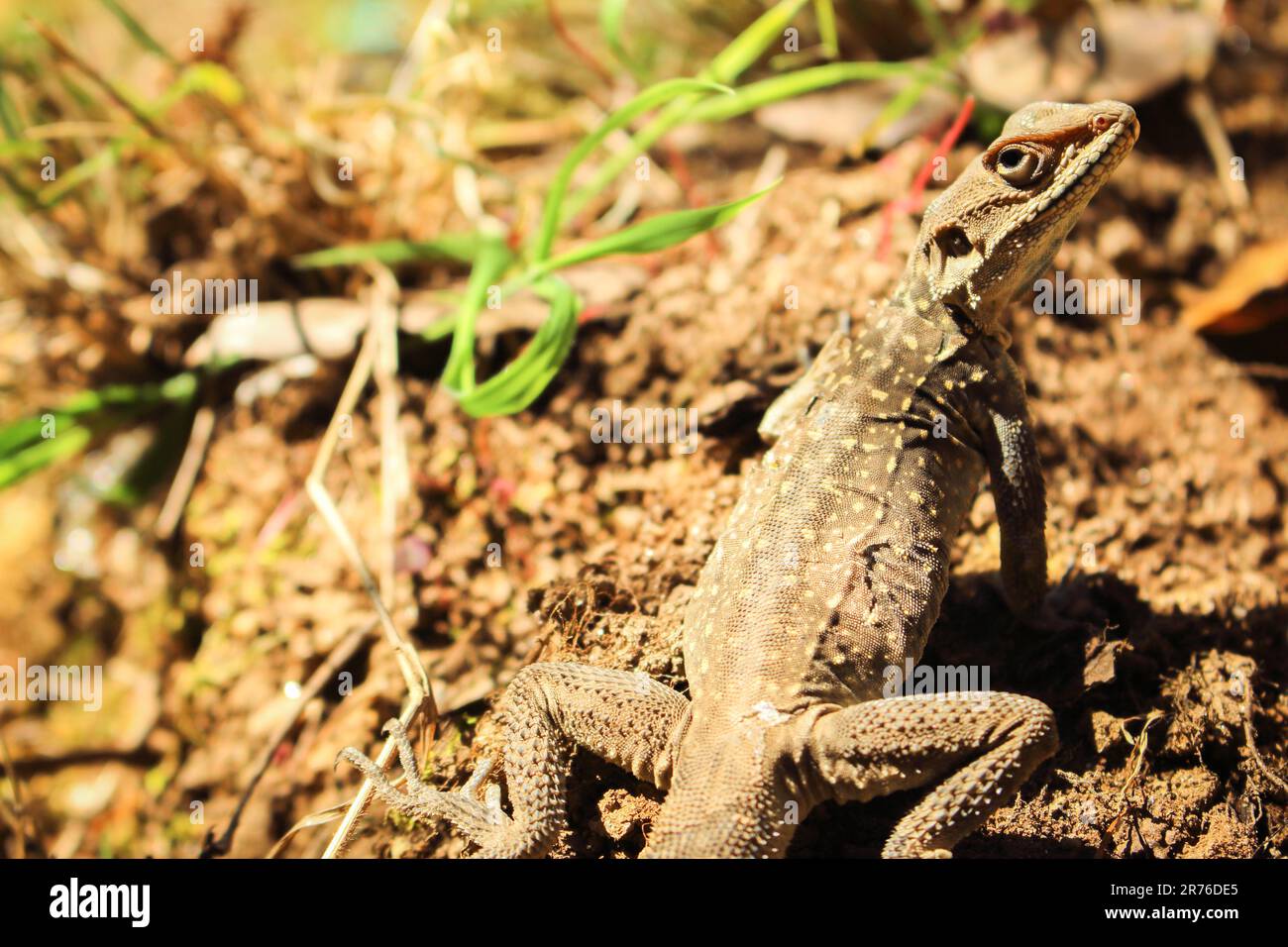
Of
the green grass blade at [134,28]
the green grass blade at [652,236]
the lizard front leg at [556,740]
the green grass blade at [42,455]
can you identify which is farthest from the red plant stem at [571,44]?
the lizard front leg at [556,740]

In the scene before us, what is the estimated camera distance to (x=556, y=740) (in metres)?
2.73

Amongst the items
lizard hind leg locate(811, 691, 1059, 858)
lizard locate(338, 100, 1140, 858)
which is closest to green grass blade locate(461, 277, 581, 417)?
lizard locate(338, 100, 1140, 858)

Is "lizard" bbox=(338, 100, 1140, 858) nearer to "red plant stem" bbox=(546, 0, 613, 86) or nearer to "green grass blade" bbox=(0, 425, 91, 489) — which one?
"red plant stem" bbox=(546, 0, 613, 86)

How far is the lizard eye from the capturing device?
2816mm

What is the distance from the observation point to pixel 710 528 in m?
3.32

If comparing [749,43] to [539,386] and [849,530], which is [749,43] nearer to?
[539,386]

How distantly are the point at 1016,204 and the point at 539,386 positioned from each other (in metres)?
1.65

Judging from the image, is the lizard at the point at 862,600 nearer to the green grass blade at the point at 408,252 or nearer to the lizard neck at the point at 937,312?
the lizard neck at the point at 937,312

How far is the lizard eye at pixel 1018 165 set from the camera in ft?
9.24
